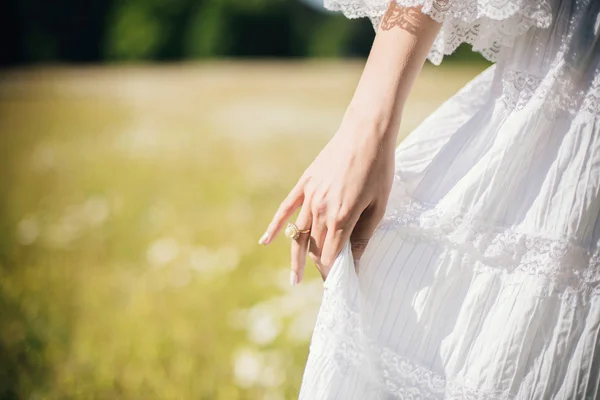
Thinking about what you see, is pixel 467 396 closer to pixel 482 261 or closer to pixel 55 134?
pixel 482 261

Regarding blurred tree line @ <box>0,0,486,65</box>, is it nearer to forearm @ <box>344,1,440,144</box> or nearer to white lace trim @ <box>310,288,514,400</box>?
forearm @ <box>344,1,440,144</box>

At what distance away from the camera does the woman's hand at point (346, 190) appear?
0.98 metres

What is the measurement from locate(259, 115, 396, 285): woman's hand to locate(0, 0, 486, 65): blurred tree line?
28.1m

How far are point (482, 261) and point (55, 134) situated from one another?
11520 millimetres

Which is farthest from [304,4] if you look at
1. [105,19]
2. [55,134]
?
[55,134]

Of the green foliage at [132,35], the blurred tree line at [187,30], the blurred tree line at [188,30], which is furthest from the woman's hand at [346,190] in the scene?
the green foliage at [132,35]

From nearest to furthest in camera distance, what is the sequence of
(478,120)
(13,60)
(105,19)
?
(478,120) → (13,60) → (105,19)

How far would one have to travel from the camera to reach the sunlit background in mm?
2680

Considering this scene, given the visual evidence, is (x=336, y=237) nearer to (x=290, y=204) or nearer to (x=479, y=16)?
(x=290, y=204)

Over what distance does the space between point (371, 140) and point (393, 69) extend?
13cm

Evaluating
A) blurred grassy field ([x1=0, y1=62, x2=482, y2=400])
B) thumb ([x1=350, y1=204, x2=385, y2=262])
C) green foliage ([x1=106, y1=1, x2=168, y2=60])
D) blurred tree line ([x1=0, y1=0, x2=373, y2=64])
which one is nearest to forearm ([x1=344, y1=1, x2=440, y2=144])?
thumb ([x1=350, y1=204, x2=385, y2=262])

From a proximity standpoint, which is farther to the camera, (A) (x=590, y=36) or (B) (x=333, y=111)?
(B) (x=333, y=111)

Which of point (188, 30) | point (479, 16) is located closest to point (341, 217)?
point (479, 16)

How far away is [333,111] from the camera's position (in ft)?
40.4
